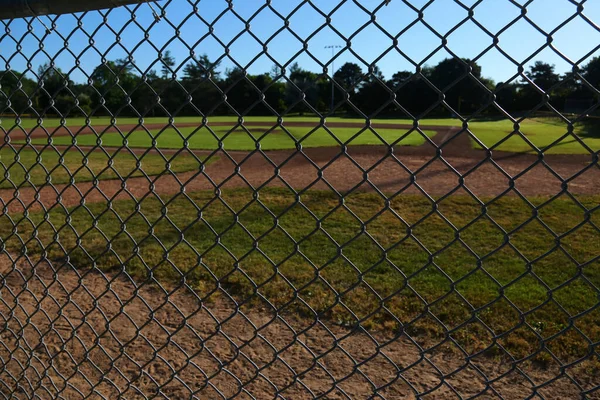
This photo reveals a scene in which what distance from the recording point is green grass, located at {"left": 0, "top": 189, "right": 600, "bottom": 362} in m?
3.42

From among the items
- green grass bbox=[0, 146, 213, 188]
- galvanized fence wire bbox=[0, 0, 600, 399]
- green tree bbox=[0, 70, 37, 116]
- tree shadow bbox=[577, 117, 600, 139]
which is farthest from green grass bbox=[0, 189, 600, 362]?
green grass bbox=[0, 146, 213, 188]

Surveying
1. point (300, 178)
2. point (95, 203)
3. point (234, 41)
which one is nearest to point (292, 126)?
point (300, 178)

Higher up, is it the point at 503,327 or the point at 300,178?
the point at 503,327

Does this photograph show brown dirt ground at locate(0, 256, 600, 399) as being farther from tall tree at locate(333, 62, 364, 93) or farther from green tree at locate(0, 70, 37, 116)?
tall tree at locate(333, 62, 364, 93)

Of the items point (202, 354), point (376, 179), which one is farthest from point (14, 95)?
point (376, 179)

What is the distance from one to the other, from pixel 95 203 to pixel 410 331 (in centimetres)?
661

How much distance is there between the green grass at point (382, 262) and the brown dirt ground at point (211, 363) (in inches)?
9.7

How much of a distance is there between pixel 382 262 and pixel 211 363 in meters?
1.73

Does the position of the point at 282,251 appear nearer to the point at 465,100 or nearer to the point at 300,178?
the point at 465,100

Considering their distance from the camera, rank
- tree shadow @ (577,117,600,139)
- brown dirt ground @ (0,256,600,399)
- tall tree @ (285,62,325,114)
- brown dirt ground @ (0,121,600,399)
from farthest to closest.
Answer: tree shadow @ (577,117,600,139), brown dirt ground @ (0,256,600,399), brown dirt ground @ (0,121,600,399), tall tree @ (285,62,325,114)

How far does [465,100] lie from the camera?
329 centimetres

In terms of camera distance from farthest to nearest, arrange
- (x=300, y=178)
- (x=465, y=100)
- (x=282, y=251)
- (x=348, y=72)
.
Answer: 1. (x=300, y=178)
2. (x=282, y=251)
3. (x=465, y=100)
4. (x=348, y=72)

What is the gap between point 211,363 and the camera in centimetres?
324

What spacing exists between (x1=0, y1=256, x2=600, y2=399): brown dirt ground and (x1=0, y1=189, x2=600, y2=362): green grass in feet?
0.81
